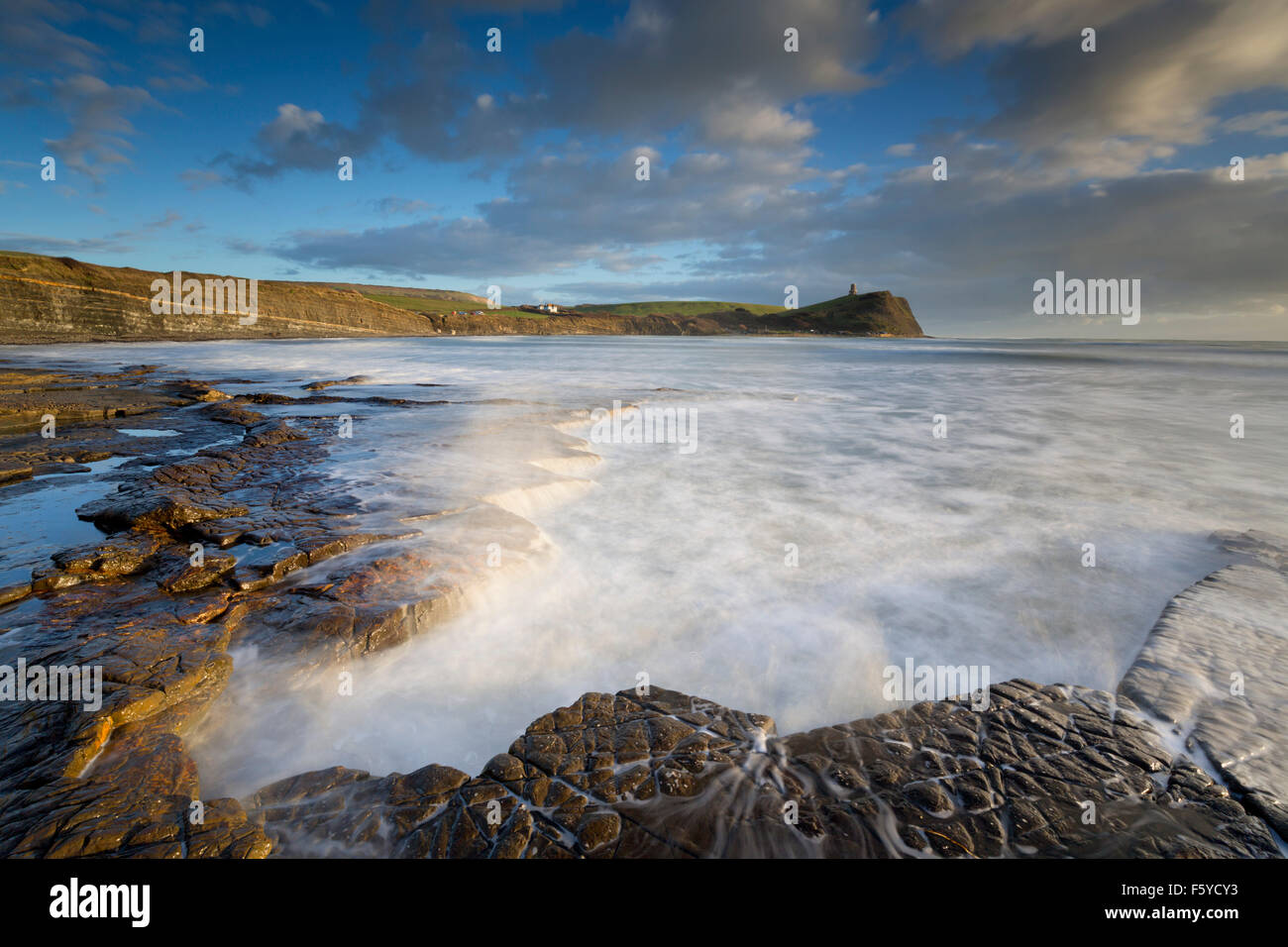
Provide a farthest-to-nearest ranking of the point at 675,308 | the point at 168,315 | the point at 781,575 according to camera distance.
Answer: the point at 675,308 → the point at 168,315 → the point at 781,575

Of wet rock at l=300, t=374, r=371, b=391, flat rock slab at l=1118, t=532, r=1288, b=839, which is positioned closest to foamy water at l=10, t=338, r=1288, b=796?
flat rock slab at l=1118, t=532, r=1288, b=839

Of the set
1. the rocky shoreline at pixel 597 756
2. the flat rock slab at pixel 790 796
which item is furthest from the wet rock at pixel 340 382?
the flat rock slab at pixel 790 796

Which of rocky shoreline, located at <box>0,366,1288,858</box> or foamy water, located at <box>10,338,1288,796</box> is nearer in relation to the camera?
rocky shoreline, located at <box>0,366,1288,858</box>

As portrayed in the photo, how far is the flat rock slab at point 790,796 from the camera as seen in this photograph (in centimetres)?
201

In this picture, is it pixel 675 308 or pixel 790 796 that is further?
pixel 675 308

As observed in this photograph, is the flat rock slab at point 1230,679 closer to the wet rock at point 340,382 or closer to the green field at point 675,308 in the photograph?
the wet rock at point 340,382

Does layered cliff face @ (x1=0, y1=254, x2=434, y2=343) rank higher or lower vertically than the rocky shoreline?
higher

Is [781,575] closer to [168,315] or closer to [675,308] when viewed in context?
[168,315]

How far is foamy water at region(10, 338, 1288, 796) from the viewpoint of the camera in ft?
9.59

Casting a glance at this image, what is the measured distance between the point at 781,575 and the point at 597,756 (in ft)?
8.45

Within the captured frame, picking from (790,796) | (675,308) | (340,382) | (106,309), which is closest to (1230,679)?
(790,796)

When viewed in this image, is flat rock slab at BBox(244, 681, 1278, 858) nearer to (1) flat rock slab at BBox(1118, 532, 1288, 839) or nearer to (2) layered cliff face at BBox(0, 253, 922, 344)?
(1) flat rock slab at BBox(1118, 532, 1288, 839)

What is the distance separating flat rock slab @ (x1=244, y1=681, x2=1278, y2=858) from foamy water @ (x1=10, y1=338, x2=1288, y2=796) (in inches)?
13.5

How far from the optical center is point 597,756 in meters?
2.43
